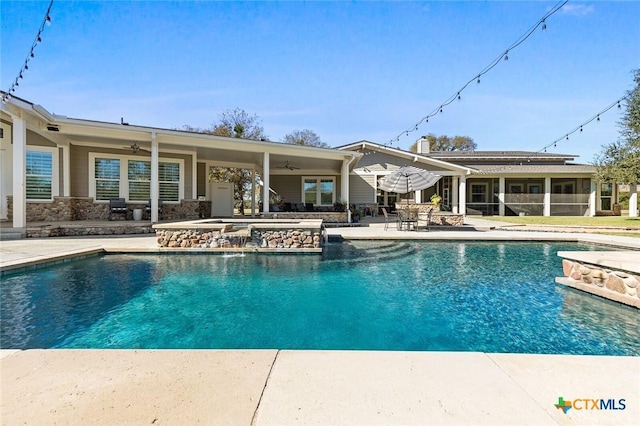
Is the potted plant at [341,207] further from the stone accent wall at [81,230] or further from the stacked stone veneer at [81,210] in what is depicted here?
the stone accent wall at [81,230]

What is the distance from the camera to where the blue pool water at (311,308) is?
10.9ft

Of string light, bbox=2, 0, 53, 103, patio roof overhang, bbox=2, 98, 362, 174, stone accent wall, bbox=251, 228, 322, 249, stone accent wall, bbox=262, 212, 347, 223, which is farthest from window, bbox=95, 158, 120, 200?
stone accent wall, bbox=251, 228, 322, 249

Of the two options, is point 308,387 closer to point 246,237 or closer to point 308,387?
point 308,387

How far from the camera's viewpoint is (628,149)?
659 inches

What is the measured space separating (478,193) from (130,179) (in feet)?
68.4

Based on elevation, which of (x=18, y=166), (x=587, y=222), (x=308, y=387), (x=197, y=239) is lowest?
(x=308, y=387)

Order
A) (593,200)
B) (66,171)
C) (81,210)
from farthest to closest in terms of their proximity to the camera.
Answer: (593,200) < (81,210) < (66,171)

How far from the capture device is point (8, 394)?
193cm

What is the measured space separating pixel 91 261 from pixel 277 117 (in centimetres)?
2273

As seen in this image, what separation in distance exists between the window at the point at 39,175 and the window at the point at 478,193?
22997mm

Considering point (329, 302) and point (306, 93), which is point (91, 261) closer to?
point (329, 302)

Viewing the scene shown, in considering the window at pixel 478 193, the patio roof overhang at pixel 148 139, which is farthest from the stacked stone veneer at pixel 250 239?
the window at pixel 478 193

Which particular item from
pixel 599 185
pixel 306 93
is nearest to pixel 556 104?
pixel 306 93

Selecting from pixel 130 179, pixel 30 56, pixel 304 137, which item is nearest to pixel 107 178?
pixel 130 179
